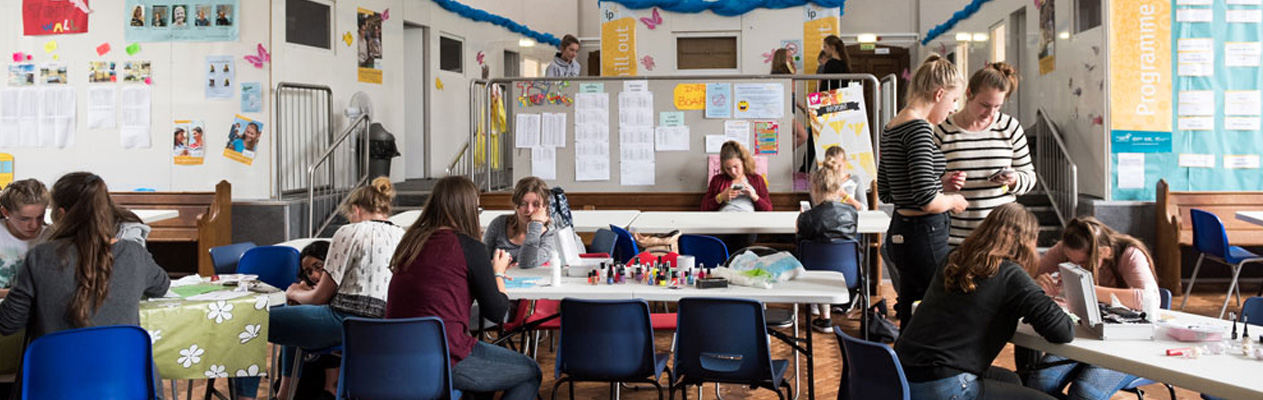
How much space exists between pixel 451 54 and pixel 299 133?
319 centimetres

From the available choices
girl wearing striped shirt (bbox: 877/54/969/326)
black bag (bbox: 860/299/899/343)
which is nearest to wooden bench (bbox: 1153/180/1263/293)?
black bag (bbox: 860/299/899/343)

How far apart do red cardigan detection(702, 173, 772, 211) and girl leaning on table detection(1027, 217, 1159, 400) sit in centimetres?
395

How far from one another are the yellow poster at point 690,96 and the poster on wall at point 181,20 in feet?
13.2

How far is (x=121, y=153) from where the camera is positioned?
9.91m

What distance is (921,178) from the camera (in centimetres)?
390

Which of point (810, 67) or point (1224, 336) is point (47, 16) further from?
point (1224, 336)

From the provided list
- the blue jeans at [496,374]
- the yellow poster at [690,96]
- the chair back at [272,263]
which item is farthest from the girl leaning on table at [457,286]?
the yellow poster at [690,96]

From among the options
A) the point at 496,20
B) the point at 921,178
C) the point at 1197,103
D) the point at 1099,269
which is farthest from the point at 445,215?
the point at 496,20

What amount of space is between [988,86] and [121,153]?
8.50 m

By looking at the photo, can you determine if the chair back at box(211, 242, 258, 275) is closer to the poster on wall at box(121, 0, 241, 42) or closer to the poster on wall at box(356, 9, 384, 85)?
the poster on wall at box(121, 0, 241, 42)

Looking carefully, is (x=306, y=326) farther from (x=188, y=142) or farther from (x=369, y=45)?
(x=369, y=45)

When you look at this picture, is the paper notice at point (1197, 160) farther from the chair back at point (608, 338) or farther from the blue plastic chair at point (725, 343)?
the chair back at point (608, 338)

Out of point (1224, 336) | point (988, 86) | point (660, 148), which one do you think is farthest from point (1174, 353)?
point (660, 148)

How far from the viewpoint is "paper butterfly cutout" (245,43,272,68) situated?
9.59 meters
